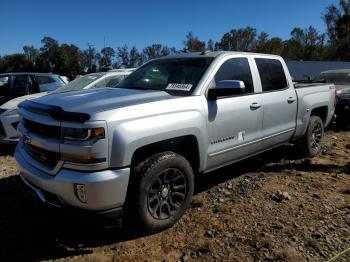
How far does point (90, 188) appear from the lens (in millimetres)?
3242

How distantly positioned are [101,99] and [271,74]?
2.79m

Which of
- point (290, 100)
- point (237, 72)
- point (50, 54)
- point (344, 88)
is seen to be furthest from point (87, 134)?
point (50, 54)

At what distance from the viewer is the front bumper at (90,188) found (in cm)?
326

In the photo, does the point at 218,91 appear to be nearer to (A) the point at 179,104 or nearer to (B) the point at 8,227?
(A) the point at 179,104

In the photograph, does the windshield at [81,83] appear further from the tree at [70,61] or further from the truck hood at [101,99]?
the tree at [70,61]

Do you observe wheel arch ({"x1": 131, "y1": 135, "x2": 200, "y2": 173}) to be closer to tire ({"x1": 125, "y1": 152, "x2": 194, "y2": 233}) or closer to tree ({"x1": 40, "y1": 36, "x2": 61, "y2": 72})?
tire ({"x1": 125, "y1": 152, "x2": 194, "y2": 233})

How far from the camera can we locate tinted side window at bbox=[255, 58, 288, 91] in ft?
17.5

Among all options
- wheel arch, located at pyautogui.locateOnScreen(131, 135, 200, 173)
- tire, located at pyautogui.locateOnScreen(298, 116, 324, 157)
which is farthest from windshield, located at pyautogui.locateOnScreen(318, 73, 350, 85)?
wheel arch, located at pyautogui.locateOnScreen(131, 135, 200, 173)

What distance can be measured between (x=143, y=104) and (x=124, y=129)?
396 millimetres

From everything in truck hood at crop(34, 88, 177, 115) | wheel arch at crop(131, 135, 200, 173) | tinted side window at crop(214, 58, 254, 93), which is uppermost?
tinted side window at crop(214, 58, 254, 93)

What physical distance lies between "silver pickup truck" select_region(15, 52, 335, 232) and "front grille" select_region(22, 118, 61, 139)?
0.01 m

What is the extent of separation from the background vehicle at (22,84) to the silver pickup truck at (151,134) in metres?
5.39

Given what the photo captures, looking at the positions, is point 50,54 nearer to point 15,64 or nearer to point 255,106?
point 15,64

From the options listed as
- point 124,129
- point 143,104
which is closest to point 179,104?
point 143,104
